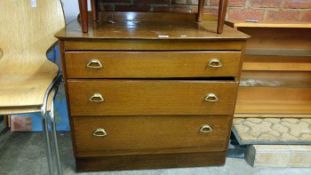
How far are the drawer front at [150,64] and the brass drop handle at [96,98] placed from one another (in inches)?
3.4

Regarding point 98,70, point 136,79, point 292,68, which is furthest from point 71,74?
point 292,68

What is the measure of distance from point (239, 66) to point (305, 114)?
778mm

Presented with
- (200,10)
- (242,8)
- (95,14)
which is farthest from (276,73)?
(95,14)

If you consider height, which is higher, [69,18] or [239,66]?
[69,18]

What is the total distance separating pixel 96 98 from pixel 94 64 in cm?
16

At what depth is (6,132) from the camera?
1.59 m

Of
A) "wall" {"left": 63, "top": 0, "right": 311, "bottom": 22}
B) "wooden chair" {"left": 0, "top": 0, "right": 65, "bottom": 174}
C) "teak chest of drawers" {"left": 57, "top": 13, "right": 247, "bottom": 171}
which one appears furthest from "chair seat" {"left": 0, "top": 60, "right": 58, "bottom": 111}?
"wall" {"left": 63, "top": 0, "right": 311, "bottom": 22}

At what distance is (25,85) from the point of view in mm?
1096

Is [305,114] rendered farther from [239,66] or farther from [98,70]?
[98,70]

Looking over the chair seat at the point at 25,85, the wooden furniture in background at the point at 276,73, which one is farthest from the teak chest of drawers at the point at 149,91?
the wooden furniture in background at the point at 276,73

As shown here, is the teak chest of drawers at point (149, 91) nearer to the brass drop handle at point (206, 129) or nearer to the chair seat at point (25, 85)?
the brass drop handle at point (206, 129)

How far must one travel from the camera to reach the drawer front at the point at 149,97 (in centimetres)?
110

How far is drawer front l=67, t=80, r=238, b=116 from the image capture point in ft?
3.62

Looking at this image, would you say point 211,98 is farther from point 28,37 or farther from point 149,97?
point 28,37
